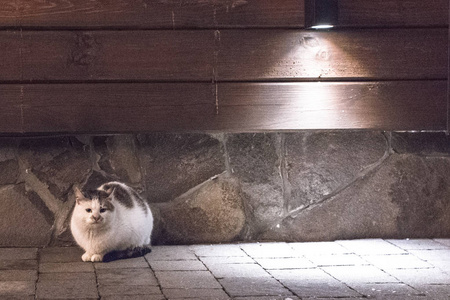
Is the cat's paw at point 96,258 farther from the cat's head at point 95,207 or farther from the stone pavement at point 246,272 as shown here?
the cat's head at point 95,207

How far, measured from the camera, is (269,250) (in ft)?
23.6


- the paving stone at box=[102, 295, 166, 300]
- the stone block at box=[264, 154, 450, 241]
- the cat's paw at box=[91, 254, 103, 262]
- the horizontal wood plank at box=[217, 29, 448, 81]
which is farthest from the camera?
the stone block at box=[264, 154, 450, 241]

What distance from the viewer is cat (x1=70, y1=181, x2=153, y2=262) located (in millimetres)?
6785

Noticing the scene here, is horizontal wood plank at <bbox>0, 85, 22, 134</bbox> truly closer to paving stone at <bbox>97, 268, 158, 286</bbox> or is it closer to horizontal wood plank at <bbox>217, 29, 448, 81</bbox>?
paving stone at <bbox>97, 268, 158, 286</bbox>

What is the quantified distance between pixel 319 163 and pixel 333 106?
664 millimetres

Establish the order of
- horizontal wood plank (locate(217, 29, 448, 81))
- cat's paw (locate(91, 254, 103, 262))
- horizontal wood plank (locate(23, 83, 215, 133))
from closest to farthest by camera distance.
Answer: cat's paw (locate(91, 254, 103, 262)) → horizontal wood plank (locate(23, 83, 215, 133)) → horizontal wood plank (locate(217, 29, 448, 81))

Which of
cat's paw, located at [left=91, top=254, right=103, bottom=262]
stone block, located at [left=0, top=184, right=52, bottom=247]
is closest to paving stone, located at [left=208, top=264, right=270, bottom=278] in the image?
cat's paw, located at [left=91, top=254, right=103, bottom=262]

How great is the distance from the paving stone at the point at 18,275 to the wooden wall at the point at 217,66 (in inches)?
51.3

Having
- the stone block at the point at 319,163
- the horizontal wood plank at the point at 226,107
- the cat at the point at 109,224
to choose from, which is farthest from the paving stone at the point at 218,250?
the horizontal wood plank at the point at 226,107

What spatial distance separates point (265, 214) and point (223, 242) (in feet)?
1.57

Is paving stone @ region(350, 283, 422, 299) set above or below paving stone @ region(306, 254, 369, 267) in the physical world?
above

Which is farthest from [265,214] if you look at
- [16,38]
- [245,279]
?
[16,38]

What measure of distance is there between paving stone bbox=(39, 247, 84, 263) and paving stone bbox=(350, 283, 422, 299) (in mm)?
2458

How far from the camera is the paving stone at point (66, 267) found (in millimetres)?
6310
